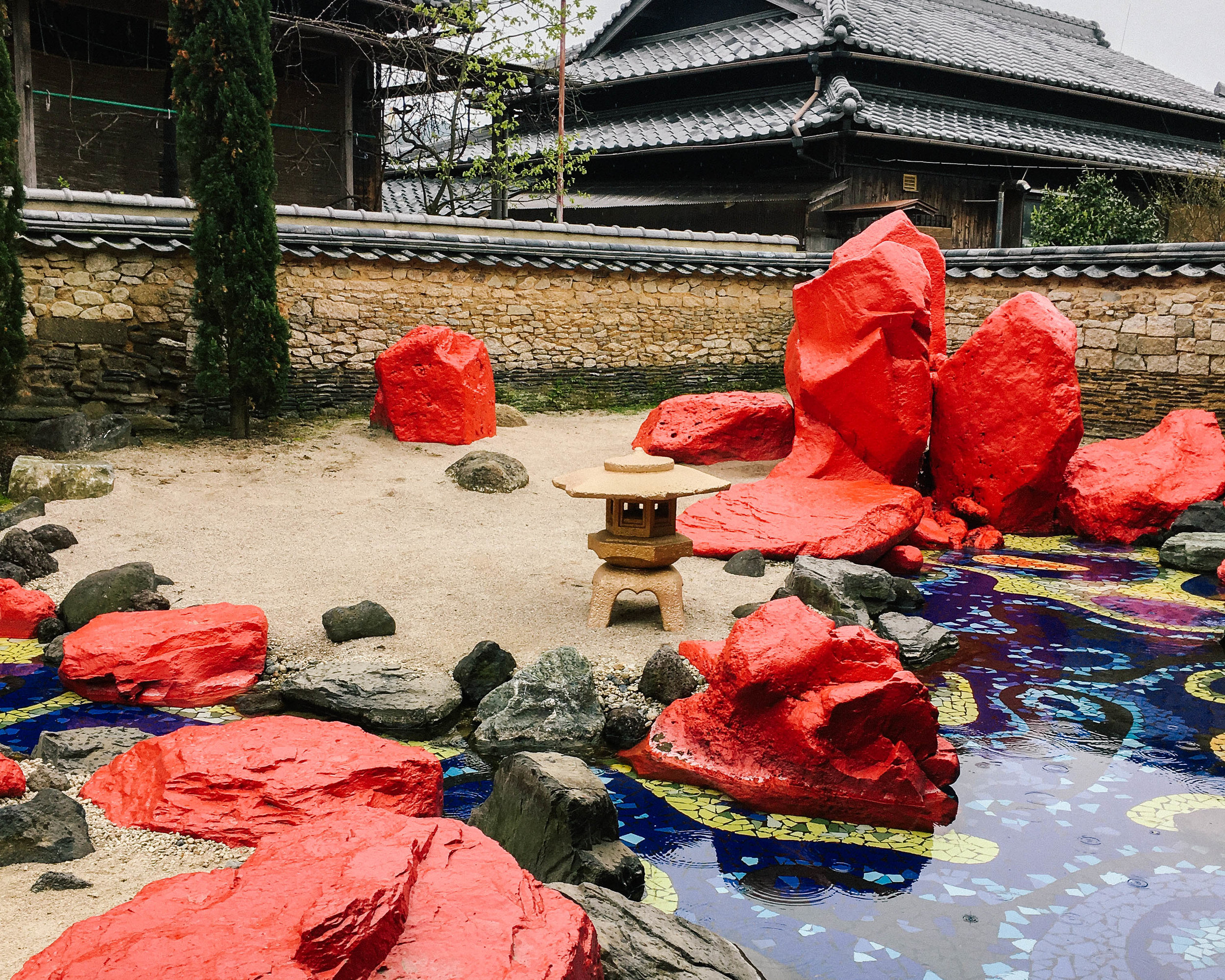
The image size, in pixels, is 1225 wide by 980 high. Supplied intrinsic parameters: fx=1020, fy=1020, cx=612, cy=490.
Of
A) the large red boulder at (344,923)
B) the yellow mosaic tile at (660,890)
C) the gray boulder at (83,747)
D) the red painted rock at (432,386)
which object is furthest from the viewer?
the red painted rock at (432,386)

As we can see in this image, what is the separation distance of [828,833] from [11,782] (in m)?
3.33

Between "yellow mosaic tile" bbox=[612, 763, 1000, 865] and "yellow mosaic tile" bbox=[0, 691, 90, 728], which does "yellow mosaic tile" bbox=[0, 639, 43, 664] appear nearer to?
→ "yellow mosaic tile" bbox=[0, 691, 90, 728]

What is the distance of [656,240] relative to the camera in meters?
14.3

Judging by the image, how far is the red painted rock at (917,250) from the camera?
9961 mm

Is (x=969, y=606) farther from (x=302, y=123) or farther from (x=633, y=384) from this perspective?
(x=302, y=123)

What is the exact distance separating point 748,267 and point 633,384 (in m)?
2.46

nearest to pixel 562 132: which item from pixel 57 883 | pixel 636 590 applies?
pixel 636 590

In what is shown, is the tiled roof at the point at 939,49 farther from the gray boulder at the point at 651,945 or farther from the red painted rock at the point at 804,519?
the gray boulder at the point at 651,945

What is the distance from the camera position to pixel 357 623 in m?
6.07

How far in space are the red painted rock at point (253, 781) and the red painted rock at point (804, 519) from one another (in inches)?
166

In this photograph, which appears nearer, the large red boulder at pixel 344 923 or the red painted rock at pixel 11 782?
the large red boulder at pixel 344 923

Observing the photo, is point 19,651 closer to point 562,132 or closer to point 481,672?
point 481,672

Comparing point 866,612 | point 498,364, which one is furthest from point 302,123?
point 866,612

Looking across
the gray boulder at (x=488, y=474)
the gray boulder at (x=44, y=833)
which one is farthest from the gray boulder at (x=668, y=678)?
the gray boulder at (x=488, y=474)
